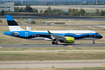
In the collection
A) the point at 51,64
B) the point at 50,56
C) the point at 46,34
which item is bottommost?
the point at 50,56

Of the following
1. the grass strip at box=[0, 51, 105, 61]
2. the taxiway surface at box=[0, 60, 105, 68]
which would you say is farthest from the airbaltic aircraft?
the taxiway surface at box=[0, 60, 105, 68]

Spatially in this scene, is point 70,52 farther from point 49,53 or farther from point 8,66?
point 8,66

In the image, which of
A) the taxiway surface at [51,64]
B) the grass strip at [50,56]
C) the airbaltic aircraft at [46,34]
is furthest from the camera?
the airbaltic aircraft at [46,34]

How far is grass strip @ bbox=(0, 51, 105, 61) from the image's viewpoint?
42.2 metres

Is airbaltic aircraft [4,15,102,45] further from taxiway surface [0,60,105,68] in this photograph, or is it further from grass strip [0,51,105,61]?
taxiway surface [0,60,105,68]

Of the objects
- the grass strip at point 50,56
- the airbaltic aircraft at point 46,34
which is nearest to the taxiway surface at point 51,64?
the grass strip at point 50,56

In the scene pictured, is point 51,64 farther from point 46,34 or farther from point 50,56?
point 46,34

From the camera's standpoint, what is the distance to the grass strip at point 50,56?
42.2 m

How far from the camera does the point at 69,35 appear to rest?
191 ft

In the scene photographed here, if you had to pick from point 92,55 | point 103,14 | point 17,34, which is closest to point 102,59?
point 92,55

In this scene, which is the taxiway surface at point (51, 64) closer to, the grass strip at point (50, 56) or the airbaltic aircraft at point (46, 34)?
the grass strip at point (50, 56)

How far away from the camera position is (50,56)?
43.8m

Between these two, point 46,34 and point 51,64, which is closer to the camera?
point 51,64

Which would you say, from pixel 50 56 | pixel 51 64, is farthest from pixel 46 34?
pixel 51 64
